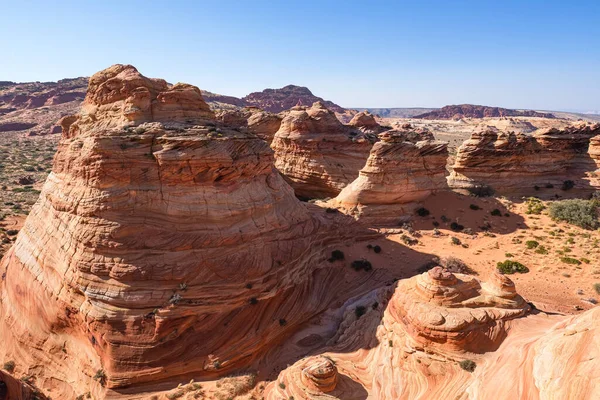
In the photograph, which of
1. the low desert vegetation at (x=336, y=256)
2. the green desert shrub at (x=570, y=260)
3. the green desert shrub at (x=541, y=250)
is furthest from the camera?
the green desert shrub at (x=541, y=250)

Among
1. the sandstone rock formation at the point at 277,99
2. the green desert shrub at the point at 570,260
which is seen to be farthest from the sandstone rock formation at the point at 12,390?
the sandstone rock formation at the point at 277,99

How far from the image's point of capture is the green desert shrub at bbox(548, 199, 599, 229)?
28.5 m

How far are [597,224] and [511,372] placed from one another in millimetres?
25370

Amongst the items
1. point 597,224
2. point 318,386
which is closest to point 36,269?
point 318,386

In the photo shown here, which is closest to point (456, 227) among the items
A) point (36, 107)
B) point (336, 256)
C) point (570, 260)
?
point (570, 260)

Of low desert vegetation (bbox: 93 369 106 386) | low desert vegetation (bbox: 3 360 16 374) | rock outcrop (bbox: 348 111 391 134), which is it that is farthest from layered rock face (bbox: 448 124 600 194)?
low desert vegetation (bbox: 3 360 16 374)

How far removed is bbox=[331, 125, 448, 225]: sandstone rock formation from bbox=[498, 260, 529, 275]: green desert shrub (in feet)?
29.9

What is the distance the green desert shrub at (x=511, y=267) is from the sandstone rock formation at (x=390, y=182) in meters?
9.12

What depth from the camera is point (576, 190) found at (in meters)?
35.8

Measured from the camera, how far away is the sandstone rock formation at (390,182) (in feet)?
98.1

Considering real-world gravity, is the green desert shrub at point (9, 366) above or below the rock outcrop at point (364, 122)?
below

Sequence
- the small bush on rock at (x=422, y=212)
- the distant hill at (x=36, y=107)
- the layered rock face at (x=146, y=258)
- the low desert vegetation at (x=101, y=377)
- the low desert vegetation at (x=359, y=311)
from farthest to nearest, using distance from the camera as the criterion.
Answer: the distant hill at (x=36, y=107), the small bush on rock at (x=422, y=212), the low desert vegetation at (x=359, y=311), the layered rock face at (x=146, y=258), the low desert vegetation at (x=101, y=377)

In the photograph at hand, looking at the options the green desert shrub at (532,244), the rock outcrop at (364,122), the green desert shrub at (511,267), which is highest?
the rock outcrop at (364,122)

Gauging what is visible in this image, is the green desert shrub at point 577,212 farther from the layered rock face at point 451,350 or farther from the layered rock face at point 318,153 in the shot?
the layered rock face at point 451,350
